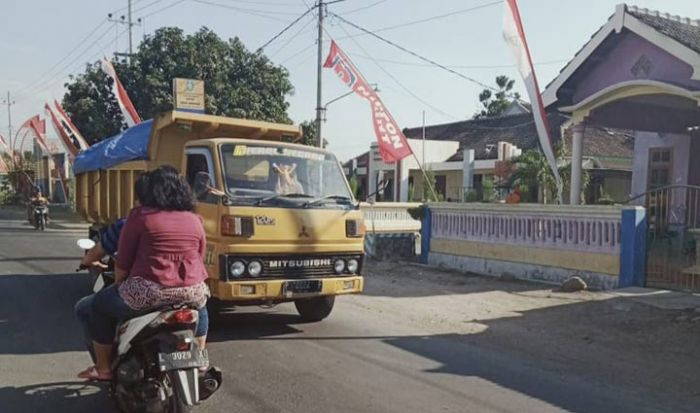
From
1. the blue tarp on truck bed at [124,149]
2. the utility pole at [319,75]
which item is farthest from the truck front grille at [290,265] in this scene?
the utility pole at [319,75]

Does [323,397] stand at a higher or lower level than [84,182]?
lower

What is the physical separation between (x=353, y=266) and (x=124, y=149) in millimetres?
3825

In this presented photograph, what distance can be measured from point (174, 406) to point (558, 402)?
2921 millimetres

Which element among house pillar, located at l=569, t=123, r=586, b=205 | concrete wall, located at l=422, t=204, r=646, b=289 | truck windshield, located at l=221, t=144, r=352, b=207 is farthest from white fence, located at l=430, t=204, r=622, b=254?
truck windshield, located at l=221, t=144, r=352, b=207

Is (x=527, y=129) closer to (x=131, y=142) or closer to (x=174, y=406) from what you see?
(x=131, y=142)

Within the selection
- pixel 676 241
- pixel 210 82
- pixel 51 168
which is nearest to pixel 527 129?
pixel 210 82

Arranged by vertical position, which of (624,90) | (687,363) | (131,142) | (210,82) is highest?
(210,82)

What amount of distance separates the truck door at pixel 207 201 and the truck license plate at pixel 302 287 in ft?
2.42

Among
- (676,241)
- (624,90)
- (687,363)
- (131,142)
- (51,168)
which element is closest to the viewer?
(687,363)

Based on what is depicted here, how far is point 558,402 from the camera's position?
4.70 meters

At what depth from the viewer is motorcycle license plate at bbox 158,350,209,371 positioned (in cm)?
359

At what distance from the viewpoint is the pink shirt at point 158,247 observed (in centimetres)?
378

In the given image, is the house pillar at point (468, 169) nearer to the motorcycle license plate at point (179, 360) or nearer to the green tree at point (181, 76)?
the green tree at point (181, 76)

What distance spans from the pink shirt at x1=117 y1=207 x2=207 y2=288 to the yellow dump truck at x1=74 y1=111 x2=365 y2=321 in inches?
77.4
